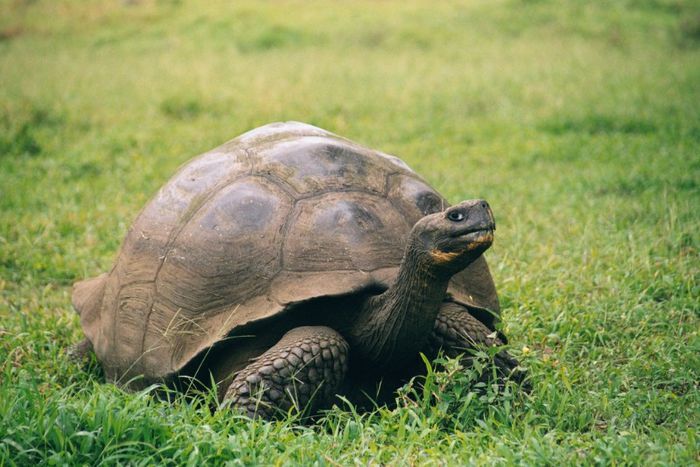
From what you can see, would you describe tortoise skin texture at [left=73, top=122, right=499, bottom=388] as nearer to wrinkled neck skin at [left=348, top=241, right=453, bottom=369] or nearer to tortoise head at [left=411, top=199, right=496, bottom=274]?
wrinkled neck skin at [left=348, top=241, right=453, bottom=369]

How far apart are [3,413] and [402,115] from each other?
6.57 m

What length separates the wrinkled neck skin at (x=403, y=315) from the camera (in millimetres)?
2602

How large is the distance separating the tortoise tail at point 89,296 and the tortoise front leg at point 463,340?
1556 mm

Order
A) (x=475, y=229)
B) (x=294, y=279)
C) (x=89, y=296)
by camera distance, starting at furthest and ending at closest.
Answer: (x=89, y=296)
(x=294, y=279)
(x=475, y=229)

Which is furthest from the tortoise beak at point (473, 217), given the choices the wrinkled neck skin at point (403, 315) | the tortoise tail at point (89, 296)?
the tortoise tail at point (89, 296)

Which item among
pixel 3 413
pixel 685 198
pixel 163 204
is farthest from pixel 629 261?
pixel 3 413

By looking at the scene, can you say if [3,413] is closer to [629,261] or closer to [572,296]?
[572,296]

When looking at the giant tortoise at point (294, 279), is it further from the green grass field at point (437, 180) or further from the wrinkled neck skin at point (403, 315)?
the green grass field at point (437, 180)

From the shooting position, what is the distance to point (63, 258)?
472 centimetres

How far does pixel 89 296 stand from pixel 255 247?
46.1 inches

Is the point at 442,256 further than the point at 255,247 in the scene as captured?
No

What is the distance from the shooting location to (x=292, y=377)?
2582 millimetres

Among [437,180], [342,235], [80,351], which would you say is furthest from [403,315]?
[437,180]

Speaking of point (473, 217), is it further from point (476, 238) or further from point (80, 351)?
point (80, 351)
